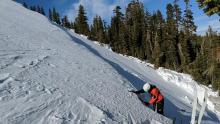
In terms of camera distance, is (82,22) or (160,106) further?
(82,22)

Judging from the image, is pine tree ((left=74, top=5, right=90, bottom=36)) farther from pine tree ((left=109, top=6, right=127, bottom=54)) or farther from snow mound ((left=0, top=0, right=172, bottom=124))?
snow mound ((left=0, top=0, right=172, bottom=124))

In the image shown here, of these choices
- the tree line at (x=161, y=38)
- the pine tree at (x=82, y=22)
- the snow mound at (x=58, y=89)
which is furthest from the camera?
the pine tree at (x=82, y=22)

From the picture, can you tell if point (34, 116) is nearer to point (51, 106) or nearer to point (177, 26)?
point (51, 106)

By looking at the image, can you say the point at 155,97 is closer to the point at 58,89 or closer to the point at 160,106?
the point at 160,106

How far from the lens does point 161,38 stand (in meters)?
75.8

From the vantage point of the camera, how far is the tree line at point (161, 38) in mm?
61344

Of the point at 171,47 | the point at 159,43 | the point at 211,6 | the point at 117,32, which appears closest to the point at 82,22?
the point at 117,32

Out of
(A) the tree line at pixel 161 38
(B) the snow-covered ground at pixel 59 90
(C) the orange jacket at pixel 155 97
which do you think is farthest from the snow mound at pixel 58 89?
(A) the tree line at pixel 161 38

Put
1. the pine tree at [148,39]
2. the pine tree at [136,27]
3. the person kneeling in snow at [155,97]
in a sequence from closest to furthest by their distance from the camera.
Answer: the person kneeling in snow at [155,97] < the pine tree at [148,39] < the pine tree at [136,27]

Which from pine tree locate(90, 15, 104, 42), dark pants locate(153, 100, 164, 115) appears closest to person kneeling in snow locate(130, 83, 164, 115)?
dark pants locate(153, 100, 164, 115)

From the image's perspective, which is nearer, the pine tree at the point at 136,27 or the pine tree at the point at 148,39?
the pine tree at the point at 148,39

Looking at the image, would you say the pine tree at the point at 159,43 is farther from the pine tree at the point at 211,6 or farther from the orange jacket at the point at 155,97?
the orange jacket at the point at 155,97

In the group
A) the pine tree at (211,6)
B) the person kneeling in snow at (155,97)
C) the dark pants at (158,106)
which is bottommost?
the dark pants at (158,106)

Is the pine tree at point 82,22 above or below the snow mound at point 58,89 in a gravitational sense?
above
